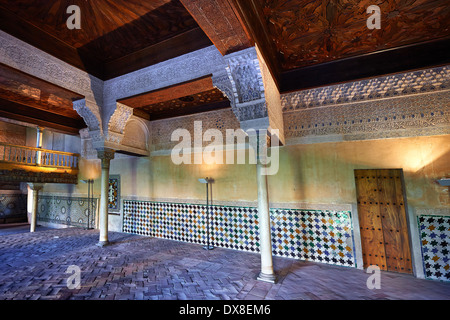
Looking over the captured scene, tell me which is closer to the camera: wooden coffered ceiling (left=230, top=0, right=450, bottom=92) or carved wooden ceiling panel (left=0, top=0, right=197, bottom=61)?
wooden coffered ceiling (left=230, top=0, right=450, bottom=92)

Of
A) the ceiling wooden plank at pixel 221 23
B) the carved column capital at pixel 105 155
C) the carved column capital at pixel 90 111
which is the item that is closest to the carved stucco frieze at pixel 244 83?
the ceiling wooden plank at pixel 221 23

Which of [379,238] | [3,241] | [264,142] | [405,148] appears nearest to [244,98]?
[264,142]

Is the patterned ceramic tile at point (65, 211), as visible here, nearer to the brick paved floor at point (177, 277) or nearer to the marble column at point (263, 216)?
the brick paved floor at point (177, 277)

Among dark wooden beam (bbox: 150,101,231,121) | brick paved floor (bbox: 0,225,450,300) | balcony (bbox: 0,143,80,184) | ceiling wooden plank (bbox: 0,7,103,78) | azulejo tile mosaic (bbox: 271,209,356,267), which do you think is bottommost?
brick paved floor (bbox: 0,225,450,300)

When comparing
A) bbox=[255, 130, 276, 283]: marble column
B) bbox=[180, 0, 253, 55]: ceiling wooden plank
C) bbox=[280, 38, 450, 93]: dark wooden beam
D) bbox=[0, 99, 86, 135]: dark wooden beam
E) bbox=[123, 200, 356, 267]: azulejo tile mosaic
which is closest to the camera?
bbox=[180, 0, 253, 55]: ceiling wooden plank

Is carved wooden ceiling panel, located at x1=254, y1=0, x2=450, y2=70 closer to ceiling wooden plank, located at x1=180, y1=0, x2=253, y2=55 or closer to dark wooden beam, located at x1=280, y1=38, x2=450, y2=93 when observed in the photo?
dark wooden beam, located at x1=280, y1=38, x2=450, y2=93

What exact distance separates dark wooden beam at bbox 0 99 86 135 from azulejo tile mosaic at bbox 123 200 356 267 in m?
3.57

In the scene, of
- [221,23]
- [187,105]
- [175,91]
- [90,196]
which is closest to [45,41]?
[175,91]

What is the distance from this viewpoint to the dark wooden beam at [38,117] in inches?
225

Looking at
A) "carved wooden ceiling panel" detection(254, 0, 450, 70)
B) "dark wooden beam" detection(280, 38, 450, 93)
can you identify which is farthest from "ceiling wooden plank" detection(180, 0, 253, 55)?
"dark wooden beam" detection(280, 38, 450, 93)

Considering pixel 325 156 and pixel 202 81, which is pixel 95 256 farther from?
pixel 325 156

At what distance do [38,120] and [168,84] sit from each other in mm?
5240

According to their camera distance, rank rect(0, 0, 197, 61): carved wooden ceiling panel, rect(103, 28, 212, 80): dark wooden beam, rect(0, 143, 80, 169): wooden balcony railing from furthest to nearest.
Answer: rect(0, 143, 80, 169): wooden balcony railing, rect(103, 28, 212, 80): dark wooden beam, rect(0, 0, 197, 61): carved wooden ceiling panel

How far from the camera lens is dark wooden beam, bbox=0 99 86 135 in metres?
5.71
